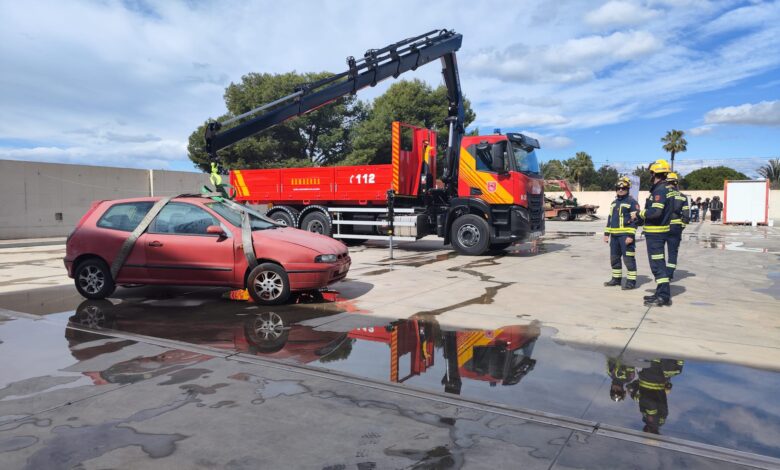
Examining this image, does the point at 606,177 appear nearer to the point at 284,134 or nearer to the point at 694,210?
the point at 694,210

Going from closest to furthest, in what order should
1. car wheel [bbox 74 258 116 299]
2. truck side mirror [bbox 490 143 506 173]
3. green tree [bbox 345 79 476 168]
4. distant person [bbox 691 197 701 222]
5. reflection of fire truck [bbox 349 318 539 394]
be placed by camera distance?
1. reflection of fire truck [bbox 349 318 539 394]
2. car wheel [bbox 74 258 116 299]
3. truck side mirror [bbox 490 143 506 173]
4. distant person [bbox 691 197 701 222]
5. green tree [bbox 345 79 476 168]

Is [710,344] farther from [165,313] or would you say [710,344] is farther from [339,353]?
[165,313]

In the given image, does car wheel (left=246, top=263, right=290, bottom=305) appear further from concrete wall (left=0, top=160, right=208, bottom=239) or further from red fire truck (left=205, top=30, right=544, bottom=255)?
concrete wall (left=0, top=160, right=208, bottom=239)

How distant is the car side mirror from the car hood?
0.42 m

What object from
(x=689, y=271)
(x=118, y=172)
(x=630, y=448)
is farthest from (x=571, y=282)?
(x=118, y=172)

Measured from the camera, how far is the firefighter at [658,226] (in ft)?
23.5

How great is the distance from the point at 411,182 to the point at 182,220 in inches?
297

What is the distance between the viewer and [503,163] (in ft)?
40.7

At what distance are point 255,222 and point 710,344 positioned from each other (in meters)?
5.81

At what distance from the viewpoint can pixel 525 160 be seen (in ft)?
42.6

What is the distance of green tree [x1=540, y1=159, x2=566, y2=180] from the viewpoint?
7281 cm

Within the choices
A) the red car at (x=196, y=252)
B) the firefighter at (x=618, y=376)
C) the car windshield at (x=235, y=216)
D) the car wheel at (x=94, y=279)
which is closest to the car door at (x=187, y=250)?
the red car at (x=196, y=252)

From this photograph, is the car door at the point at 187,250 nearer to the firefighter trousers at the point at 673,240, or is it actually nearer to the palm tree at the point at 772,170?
the firefighter trousers at the point at 673,240

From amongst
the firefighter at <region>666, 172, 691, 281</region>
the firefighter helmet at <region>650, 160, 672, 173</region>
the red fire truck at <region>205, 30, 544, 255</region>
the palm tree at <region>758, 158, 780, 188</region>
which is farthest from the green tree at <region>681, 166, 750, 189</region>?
the firefighter helmet at <region>650, 160, 672, 173</region>
